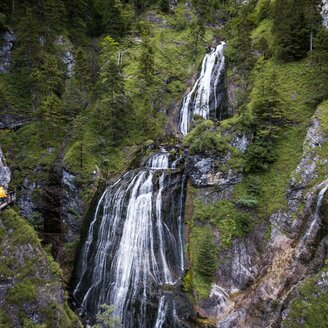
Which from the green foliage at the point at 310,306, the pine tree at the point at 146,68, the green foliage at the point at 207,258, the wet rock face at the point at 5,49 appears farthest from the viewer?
the wet rock face at the point at 5,49

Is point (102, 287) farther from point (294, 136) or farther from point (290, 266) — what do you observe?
point (294, 136)

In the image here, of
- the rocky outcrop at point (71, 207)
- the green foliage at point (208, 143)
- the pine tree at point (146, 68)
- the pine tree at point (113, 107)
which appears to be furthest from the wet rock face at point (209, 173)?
the pine tree at point (146, 68)

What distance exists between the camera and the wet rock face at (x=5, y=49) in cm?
3503

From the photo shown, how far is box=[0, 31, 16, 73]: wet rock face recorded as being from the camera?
35.0m

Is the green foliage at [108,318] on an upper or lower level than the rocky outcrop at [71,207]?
lower

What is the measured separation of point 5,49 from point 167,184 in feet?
93.1

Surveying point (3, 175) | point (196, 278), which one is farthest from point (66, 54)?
point (196, 278)

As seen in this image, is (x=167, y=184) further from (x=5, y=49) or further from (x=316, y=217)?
(x=5, y=49)

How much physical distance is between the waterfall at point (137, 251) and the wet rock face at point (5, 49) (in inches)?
909

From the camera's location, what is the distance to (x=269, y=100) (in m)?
22.5

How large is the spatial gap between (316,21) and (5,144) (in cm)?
A: 3390

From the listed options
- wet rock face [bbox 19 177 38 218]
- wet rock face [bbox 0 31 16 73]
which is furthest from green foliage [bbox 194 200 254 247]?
wet rock face [bbox 0 31 16 73]

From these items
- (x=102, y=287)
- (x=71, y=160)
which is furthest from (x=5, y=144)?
(x=102, y=287)

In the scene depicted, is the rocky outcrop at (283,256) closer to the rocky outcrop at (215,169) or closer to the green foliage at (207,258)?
the green foliage at (207,258)
